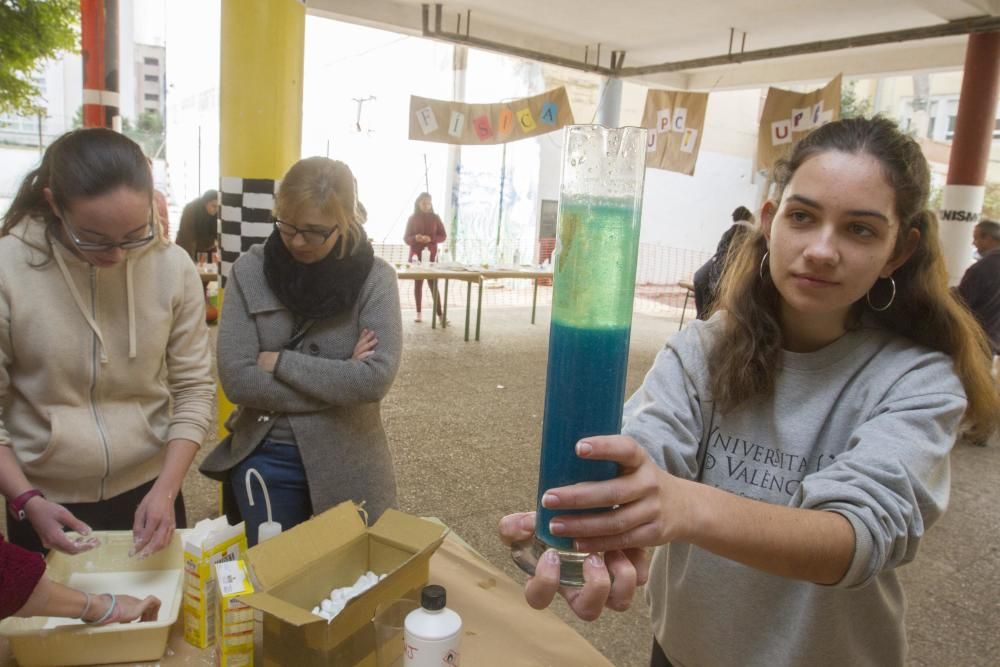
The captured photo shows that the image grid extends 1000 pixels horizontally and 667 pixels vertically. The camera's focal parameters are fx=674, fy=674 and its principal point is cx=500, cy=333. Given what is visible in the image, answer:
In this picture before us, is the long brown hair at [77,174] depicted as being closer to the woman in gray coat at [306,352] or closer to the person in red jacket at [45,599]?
the woman in gray coat at [306,352]

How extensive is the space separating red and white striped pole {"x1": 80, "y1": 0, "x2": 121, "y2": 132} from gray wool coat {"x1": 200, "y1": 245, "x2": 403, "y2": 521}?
4.08m

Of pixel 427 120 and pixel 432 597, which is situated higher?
pixel 427 120

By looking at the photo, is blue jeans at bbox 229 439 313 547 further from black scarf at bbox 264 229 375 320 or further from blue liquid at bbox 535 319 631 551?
blue liquid at bbox 535 319 631 551

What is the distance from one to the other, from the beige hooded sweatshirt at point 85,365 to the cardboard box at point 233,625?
0.57 meters

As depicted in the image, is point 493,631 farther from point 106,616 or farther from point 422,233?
point 422,233

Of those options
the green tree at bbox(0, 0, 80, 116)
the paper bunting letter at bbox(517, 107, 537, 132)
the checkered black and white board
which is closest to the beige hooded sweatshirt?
the checkered black and white board

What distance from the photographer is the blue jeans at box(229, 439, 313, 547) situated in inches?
72.2

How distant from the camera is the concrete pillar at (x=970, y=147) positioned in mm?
6031

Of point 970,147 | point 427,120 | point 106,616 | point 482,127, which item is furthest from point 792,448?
point 970,147

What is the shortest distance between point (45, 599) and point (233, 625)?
274mm

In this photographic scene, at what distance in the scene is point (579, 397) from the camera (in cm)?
68

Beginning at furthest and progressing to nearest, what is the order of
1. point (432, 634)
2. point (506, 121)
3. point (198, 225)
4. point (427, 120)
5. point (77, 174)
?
point (506, 121), point (427, 120), point (198, 225), point (77, 174), point (432, 634)

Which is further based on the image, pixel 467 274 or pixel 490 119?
pixel 490 119

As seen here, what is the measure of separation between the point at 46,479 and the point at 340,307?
2.54ft
